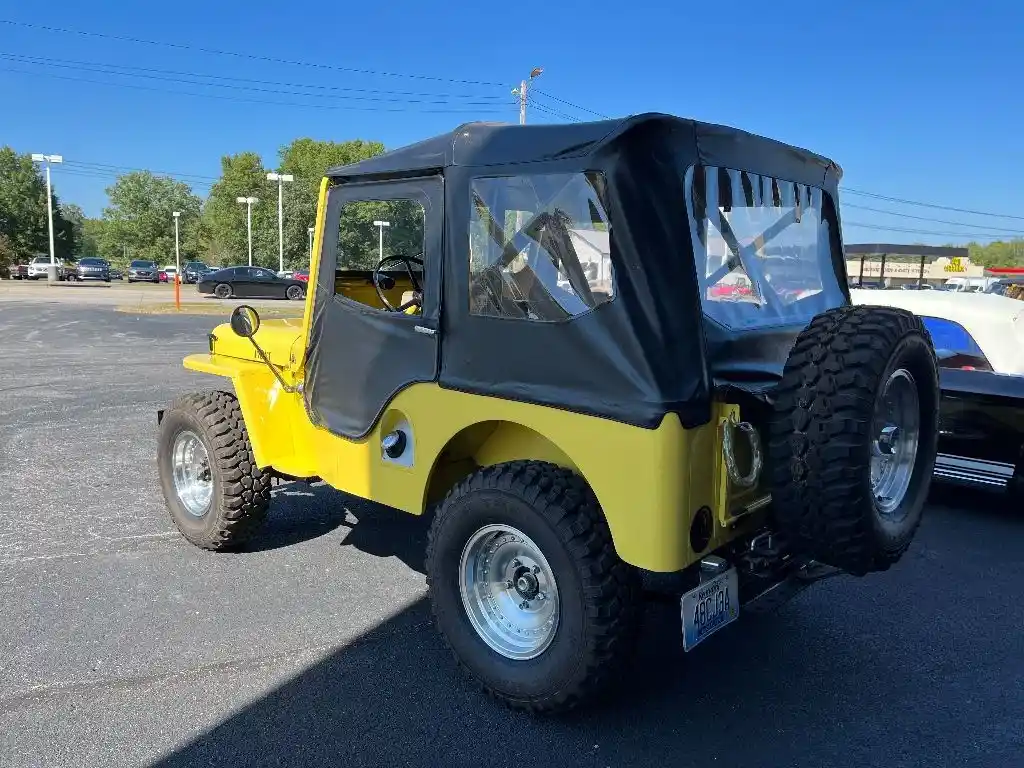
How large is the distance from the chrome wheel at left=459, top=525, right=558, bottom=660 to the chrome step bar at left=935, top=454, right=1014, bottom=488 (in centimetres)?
374

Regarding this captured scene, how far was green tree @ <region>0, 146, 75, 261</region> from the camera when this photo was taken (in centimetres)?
7131

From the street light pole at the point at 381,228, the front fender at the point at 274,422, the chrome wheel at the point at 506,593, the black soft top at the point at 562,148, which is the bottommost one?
the chrome wheel at the point at 506,593

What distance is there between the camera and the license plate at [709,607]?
9.34ft

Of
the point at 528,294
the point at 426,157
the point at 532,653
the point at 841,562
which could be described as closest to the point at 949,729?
the point at 841,562

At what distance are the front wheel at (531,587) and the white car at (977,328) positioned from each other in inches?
148

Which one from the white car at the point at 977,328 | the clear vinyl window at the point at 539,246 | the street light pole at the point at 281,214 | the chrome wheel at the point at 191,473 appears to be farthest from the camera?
the street light pole at the point at 281,214

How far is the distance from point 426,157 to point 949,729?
3127mm

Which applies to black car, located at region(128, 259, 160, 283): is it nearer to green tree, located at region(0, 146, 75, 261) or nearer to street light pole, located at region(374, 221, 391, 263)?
green tree, located at region(0, 146, 75, 261)

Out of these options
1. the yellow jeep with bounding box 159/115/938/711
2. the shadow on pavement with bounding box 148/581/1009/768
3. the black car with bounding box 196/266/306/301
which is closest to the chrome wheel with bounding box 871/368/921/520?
the yellow jeep with bounding box 159/115/938/711

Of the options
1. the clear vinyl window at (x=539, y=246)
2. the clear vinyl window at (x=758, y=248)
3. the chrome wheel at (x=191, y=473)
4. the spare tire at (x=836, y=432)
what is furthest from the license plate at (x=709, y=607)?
the chrome wheel at (x=191, y=473)

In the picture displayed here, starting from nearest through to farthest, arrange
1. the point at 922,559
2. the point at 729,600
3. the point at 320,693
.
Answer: the point at 729,600 < the point at 320,693 < the point at 922,559

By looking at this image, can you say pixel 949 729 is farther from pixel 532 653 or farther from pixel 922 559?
pixel 922 559

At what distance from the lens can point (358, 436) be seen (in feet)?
12.3

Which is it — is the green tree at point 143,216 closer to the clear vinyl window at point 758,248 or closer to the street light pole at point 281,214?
the street light pole at point 281,214
